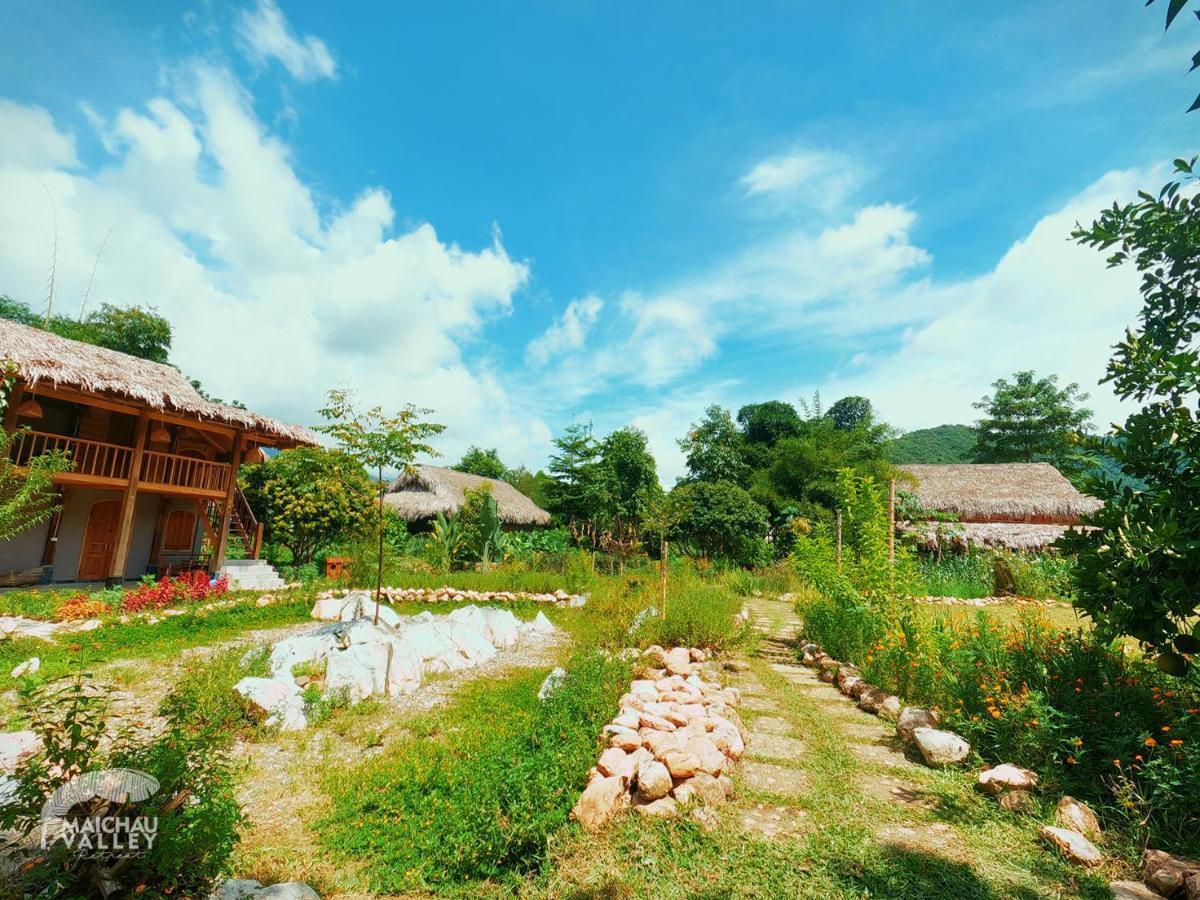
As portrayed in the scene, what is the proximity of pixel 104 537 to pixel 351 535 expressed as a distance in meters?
5.62

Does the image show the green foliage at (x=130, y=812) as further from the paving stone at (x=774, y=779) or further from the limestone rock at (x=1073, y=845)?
the limestone rock at (x=1073, y=845)

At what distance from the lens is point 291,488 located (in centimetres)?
1648

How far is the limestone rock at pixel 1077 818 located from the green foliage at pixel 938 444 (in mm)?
39790

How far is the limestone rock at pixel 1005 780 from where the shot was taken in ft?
10.8

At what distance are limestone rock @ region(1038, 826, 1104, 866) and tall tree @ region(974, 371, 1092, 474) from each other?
109 ft

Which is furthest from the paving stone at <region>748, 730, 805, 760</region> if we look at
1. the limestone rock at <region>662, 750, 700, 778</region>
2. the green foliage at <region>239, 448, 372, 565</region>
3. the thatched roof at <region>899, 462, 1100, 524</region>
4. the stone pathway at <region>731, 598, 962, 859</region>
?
the thatched roof at <region>899, 462, 1100, 524</region>

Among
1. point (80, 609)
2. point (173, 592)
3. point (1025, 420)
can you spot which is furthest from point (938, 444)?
point (80, 609)

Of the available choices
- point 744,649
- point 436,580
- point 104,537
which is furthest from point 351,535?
point 744,649

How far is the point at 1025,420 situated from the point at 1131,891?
117 feet

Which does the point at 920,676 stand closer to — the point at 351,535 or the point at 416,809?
the point at 416,809

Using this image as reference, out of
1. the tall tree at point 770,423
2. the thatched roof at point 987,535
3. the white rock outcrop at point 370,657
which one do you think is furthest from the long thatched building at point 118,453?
the tall tree at point 770,423

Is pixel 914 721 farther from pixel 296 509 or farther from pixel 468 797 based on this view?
pixel 296 509

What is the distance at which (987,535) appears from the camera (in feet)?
57.3

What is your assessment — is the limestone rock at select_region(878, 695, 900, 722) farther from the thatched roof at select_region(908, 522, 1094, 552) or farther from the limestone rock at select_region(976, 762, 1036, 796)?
the thatched roof at select_region(908, 522, 1094, 552)
